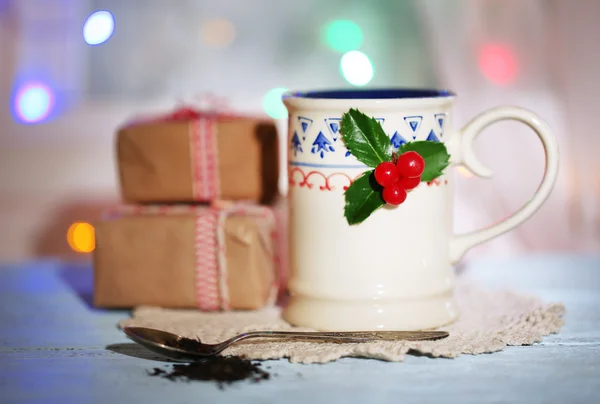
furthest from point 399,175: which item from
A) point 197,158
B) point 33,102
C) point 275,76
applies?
point 33,102

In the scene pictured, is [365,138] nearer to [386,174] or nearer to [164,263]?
[386,174]

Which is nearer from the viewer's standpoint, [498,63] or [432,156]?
[432,156]

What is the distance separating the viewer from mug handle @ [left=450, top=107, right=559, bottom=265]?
761mm

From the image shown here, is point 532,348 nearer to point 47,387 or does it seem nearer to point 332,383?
point 332,383

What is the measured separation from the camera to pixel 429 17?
1500 millimetres

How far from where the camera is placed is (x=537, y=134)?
0.77 m

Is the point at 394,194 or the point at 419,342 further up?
the point at 394,194

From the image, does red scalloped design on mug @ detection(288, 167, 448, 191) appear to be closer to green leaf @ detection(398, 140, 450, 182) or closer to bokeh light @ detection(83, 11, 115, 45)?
green leaf @ detection(398, 140, 450, 182)

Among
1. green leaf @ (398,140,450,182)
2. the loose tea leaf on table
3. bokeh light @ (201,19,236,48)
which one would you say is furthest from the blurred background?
the loose tea leaf on table

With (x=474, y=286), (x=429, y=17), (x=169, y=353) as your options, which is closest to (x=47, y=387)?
(x=169, y=353)

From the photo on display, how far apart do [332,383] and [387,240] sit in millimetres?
163

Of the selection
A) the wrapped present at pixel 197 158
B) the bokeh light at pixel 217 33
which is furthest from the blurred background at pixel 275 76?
the wrapped present at pixel 197 158

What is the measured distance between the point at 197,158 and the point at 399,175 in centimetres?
25

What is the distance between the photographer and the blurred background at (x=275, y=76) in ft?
4.82
